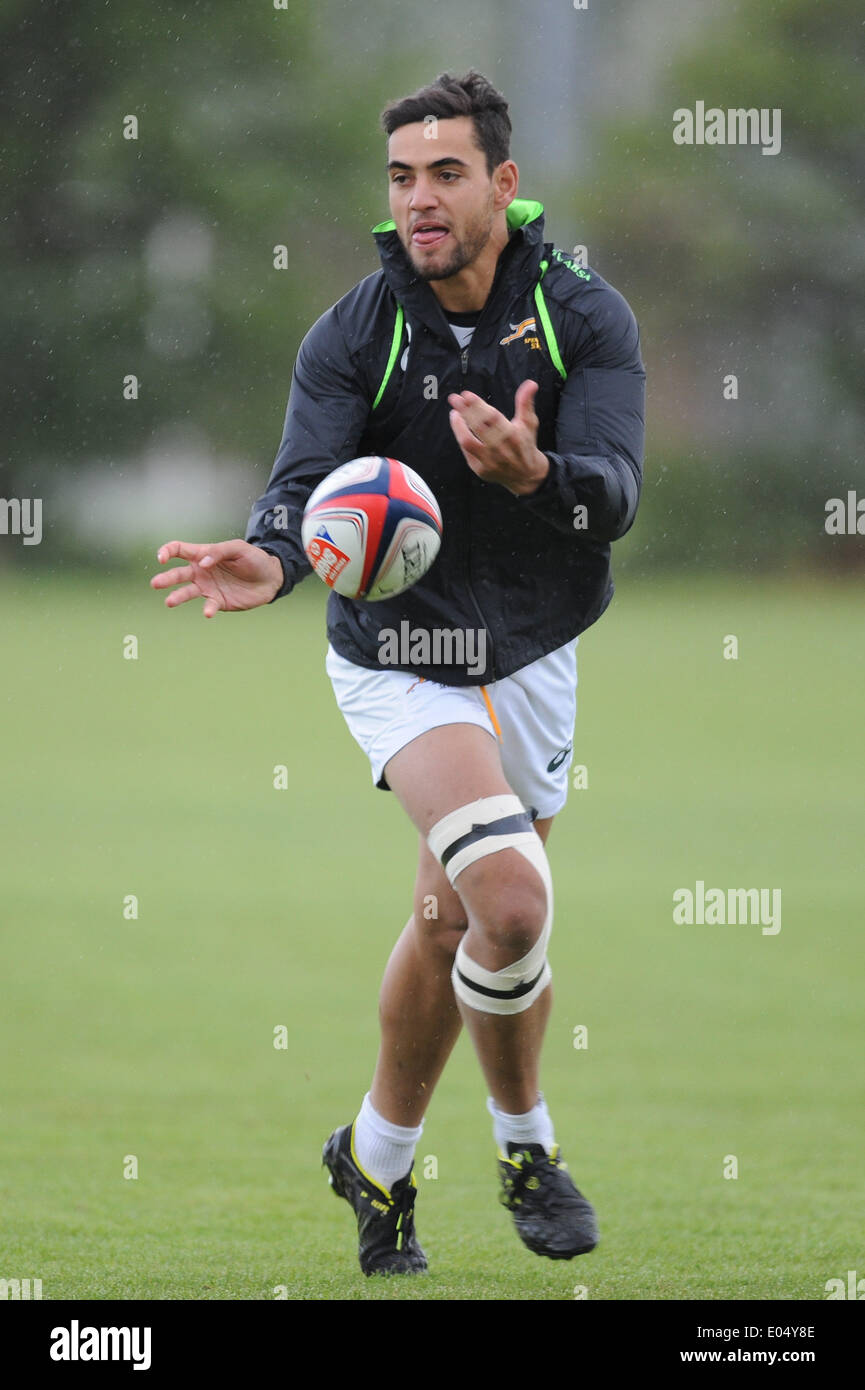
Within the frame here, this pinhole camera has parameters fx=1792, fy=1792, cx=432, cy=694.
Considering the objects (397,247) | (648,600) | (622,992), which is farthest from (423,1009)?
(648,600)

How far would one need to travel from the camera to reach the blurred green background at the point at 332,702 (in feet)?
17.0

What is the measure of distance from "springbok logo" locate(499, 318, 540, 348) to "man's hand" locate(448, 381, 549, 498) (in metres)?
0.58

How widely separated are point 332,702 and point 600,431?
1413 cm

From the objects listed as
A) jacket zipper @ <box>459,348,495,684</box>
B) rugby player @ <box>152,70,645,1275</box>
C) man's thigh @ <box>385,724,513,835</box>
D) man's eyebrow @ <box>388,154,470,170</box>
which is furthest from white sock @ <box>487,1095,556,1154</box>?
man's eyebrow @ <box>388,154,470,170</box>

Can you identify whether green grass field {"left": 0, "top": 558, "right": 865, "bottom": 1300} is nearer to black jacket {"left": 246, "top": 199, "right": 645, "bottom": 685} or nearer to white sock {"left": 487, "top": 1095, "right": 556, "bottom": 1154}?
white sock {"left": 487, "top": 1095, "right": 556, "bottom": 1154}

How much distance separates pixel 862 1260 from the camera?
4.20 m

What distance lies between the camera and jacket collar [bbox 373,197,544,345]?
4.23 metres

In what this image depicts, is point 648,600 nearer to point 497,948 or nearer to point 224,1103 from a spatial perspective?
point 224,1103

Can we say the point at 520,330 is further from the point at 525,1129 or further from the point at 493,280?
the point at 525,1129

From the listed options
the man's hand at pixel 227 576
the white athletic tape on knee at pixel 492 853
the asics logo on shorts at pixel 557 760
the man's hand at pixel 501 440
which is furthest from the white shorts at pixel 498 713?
the man's hand at pixel 501 440

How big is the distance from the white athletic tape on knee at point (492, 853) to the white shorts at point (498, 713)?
285mm

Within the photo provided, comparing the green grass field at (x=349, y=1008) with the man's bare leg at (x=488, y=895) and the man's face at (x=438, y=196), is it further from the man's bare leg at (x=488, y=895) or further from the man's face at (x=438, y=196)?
the man's face at (x=438, y=196)

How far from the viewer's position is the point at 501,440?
3.61 metres
